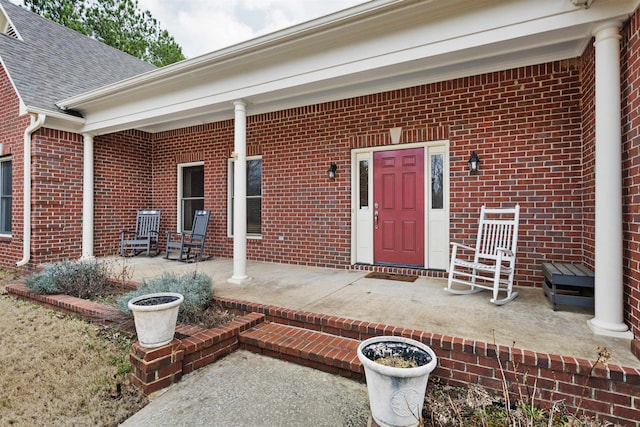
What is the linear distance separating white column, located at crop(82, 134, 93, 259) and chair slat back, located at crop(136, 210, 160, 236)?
95 cm

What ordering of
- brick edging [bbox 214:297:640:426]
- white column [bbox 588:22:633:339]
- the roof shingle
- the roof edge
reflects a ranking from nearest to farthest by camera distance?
brick edging [bbox 214:297:640:426]
white column [bbox 588:22:633:339]
the roof edge
the roof shingle

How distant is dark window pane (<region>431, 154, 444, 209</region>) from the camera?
4.31m

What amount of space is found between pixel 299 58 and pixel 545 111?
283cm

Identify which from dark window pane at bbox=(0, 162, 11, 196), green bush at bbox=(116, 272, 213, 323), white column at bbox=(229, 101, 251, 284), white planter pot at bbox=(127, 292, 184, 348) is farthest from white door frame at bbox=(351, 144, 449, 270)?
dark window pane at bbox=(0, 162, 11, 196)

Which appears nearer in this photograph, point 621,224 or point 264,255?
point 621,224

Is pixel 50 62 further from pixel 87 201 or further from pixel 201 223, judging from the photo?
pixel 201 223

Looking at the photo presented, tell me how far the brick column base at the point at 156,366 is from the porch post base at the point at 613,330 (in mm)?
2958

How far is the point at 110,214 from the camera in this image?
6316 mm

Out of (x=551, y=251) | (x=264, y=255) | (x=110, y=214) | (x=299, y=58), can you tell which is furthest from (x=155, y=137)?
(x=551, y=251)

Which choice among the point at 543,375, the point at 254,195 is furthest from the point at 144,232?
the point at 543,375

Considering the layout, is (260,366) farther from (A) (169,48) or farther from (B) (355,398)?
(A) (169,48)

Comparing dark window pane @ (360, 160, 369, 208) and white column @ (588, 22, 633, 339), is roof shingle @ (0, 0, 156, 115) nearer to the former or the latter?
dark window pane @ (360, 160, 369, 208)

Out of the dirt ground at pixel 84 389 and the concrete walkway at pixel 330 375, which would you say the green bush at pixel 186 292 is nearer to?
the concrete walkway at pixel 330 375

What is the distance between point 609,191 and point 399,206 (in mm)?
2441
